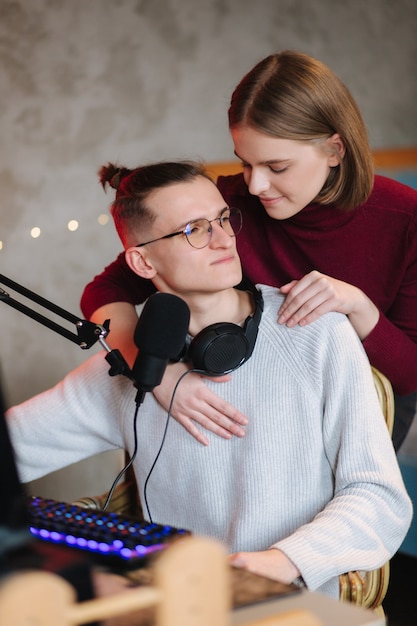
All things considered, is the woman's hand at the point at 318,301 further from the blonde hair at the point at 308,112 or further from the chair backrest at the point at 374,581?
the blonde hair at the point at 308,112

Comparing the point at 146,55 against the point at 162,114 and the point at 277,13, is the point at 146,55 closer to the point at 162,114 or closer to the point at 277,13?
the point at 162,114

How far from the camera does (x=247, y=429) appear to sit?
1499mm

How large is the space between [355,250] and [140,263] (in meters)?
0.45

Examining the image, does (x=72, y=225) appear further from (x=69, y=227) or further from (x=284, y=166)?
(x=284, y=166)

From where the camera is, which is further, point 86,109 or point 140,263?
point 86,109

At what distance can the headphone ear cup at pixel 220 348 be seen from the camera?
1467 mm

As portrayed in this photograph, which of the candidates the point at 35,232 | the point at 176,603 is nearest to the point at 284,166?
the point at 176,603

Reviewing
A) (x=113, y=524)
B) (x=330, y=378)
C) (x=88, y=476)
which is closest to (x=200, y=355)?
(x=330, y=378)

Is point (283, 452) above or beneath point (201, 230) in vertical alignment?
beneath

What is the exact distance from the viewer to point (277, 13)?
341 cm

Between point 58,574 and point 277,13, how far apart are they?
3053 mm

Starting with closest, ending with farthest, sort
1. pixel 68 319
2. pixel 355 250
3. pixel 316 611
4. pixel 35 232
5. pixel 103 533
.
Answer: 1. pixel 316 611
2. pixel 103 533
3. pixel 68 319
4. pixel 355 250
5. pixel 35 232

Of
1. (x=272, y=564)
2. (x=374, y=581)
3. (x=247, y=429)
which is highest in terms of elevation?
(x=247, y=429)

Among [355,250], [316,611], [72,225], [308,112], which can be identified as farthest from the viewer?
[72,225]
